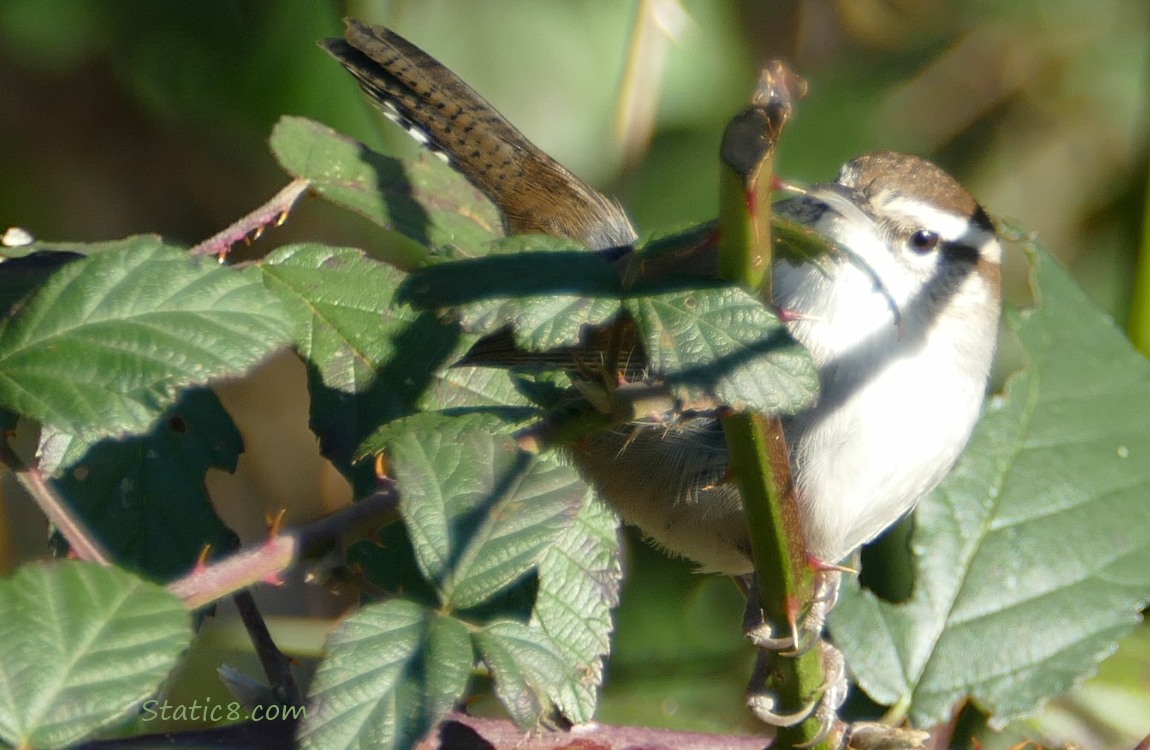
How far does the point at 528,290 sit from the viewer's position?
3.21ft

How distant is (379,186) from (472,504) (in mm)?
889

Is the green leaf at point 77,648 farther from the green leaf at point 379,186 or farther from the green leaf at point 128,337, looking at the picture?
the green leaf at point 379,186

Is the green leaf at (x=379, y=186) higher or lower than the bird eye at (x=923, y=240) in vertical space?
lower

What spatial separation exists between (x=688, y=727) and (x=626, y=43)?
1.71 meters

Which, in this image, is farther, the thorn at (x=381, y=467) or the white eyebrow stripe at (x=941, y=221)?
the white eyebrow stripe at (x=941, y=221)

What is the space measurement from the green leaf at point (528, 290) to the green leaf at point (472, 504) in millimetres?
149

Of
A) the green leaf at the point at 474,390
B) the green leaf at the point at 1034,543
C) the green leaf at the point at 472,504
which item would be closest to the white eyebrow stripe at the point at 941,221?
the green leaf at the point at 1034,543

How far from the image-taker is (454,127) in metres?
2.51

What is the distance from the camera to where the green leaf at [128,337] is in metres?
0.98

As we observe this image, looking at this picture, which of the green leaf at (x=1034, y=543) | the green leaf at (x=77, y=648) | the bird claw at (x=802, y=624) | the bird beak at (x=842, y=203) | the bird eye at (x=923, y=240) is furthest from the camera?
the bird eye at (x=923, y=240)

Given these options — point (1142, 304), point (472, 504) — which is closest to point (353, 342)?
point (472, 504)

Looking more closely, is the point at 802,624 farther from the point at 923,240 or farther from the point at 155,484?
the point at 923,240

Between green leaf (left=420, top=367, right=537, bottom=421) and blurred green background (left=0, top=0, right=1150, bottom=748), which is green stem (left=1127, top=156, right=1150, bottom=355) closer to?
blurred green background (left=0, top=0, right=1150, bottom=748)

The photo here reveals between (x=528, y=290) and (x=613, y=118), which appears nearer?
(x=528, y=290)
